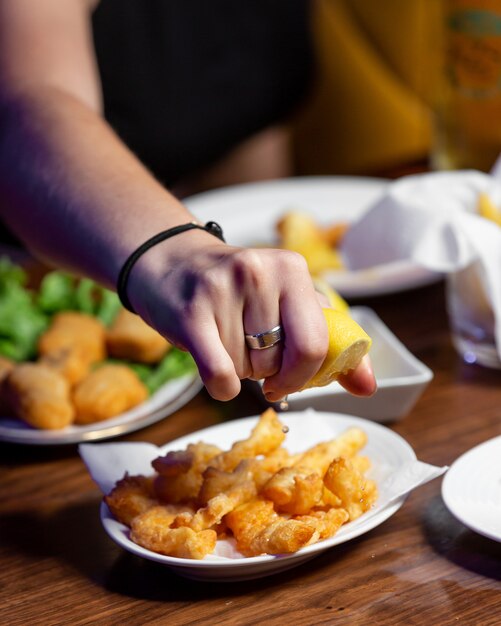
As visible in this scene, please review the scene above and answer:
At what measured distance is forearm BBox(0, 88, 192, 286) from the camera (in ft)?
3.08

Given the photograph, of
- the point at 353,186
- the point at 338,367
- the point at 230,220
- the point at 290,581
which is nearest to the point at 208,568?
the point at 290,581

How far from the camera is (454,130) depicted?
1.67 m

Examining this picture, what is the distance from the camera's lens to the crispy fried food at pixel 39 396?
1095 millimetres

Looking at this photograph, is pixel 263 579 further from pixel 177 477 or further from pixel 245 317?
pixel 245 317

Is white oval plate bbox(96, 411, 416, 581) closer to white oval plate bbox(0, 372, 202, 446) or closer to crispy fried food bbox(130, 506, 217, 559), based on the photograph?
crispy fried food bbox(130, 506, 217, 559)

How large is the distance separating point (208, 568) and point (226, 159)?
2155 millimetres

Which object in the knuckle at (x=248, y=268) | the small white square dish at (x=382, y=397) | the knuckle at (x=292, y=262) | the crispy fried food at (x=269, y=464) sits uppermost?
the knuckle at (x=248, y=268)

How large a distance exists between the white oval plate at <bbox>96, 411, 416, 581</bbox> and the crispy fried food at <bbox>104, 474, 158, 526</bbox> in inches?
0.5

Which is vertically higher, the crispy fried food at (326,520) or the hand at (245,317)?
the hand at (245,317)

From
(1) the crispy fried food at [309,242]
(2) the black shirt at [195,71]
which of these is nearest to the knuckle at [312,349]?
(1) the crispy fried food at [309,242]

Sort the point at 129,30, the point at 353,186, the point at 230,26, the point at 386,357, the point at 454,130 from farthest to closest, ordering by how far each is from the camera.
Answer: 1. the point at 230,26
2. the point at 129,30
3. the point at 353,186
4. the point at 454,130
5. the point at 386,357

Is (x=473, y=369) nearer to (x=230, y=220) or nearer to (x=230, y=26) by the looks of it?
(x=230, y=220)

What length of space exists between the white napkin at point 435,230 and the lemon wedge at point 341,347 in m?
0.36

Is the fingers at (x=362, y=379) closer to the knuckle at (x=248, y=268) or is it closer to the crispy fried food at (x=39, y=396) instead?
the knuckle at (x=248, y=268)
